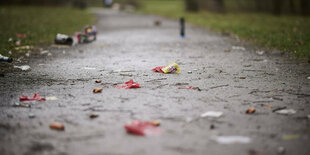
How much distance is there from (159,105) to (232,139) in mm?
1202

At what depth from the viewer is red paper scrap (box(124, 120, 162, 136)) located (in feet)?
10.6

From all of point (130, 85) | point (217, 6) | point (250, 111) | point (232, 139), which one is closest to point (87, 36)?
point (130, 85)

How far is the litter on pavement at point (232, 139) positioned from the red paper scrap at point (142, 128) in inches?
22.2

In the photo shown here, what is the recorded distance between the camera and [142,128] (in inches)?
131

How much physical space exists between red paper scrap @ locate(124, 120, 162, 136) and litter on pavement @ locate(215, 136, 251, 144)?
563 mm

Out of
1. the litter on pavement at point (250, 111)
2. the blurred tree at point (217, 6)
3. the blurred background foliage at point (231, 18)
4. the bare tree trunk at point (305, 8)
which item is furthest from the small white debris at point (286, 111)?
the blurred tree at point (217, 6)

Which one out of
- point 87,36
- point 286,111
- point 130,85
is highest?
point 87,36

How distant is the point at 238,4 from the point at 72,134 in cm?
3645

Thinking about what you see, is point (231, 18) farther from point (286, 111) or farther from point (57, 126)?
point (57, 126)

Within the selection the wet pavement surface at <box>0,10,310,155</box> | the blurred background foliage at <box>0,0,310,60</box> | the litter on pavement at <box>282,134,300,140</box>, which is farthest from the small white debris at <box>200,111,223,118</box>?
the blurred background foliage at <box>0,0,310,60</box>

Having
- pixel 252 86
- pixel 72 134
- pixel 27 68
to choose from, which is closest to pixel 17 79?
pixel 27 68

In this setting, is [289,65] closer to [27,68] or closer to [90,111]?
[90,111]

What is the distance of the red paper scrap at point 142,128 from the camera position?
3.24 meters

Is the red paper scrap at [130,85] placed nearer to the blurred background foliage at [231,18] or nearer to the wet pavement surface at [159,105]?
the wet pavement surface at [159,105]
